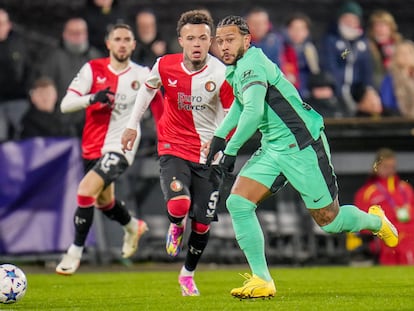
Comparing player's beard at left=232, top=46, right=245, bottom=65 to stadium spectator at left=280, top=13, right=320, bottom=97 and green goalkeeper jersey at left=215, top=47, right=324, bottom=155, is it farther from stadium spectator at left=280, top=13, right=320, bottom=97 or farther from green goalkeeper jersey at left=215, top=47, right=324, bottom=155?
stadium spectator at left=280, top=13, right=320, bottom=97

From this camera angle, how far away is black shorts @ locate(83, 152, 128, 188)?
1245 centimetres

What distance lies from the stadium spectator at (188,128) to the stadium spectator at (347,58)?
711cm

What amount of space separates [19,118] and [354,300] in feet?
28.3

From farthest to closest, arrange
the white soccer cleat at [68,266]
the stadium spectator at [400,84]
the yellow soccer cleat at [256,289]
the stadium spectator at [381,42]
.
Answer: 1. the stadium spectator at [381,42]
2. the stadium spectator at [400,84]
3. the white soccer cleat at [68,266]
4. the yellow soccer cleat at [256,289]

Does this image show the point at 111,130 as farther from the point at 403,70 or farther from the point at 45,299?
the point at 403,70

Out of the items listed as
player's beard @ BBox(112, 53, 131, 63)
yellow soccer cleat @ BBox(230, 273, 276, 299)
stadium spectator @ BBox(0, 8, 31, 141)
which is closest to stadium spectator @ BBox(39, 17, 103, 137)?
stadium spectator @ BBox(0, 8, 31, 141)

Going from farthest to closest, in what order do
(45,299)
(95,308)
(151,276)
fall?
(151,276), (45,299), (95,308)

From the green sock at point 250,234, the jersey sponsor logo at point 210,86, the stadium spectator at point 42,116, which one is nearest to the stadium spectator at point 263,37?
the stadium spectator at point 42,116

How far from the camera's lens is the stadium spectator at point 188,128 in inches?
418

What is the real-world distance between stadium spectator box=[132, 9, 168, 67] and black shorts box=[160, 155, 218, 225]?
5.95m

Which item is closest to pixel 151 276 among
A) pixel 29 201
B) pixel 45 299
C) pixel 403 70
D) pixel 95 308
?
pixel 29 201

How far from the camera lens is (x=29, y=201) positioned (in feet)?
51.3

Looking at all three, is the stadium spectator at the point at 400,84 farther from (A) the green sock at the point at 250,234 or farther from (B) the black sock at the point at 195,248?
(A) the green sock at the point at 250,234

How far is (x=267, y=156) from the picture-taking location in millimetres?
9336
